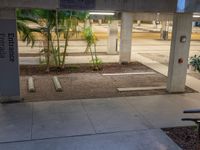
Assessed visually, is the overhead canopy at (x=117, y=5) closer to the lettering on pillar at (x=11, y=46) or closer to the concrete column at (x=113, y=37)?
the lettering on pillar at (x=11, y=46)

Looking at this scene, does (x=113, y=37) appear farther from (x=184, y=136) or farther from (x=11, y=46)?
(x=184, y=136)

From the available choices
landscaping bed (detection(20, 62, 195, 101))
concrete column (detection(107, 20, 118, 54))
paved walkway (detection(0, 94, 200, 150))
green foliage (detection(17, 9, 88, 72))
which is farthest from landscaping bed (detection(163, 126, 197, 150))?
concrete column (detection(107, 20, 118, 54))

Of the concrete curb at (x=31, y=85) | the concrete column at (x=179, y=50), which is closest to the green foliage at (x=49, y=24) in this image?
the concrete curb at (x=31, y=85)

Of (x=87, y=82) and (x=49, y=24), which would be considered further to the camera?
(x=49, y=24)

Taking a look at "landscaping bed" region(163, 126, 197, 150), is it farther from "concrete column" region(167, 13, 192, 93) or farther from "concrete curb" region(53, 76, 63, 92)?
"concrete curb" region(53, 76, 63, 92)

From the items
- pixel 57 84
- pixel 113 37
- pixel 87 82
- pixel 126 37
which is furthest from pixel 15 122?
pixel 113 37

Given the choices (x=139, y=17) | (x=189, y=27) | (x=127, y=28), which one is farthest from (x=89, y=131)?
(x=139, y=17)

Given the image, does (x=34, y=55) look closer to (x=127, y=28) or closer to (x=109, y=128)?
(x=127, y=28)

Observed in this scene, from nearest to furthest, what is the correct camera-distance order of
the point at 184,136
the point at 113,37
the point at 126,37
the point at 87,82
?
the point at 184,136 → the point at 87,82 → the point at 126,37 → the point at 113,37

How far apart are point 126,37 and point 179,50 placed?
511 centimetres

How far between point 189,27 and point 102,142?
202 inches

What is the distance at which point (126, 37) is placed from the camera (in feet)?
45.0

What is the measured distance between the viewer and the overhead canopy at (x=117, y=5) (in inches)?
285

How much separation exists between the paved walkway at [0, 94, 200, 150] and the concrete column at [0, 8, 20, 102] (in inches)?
19.4
